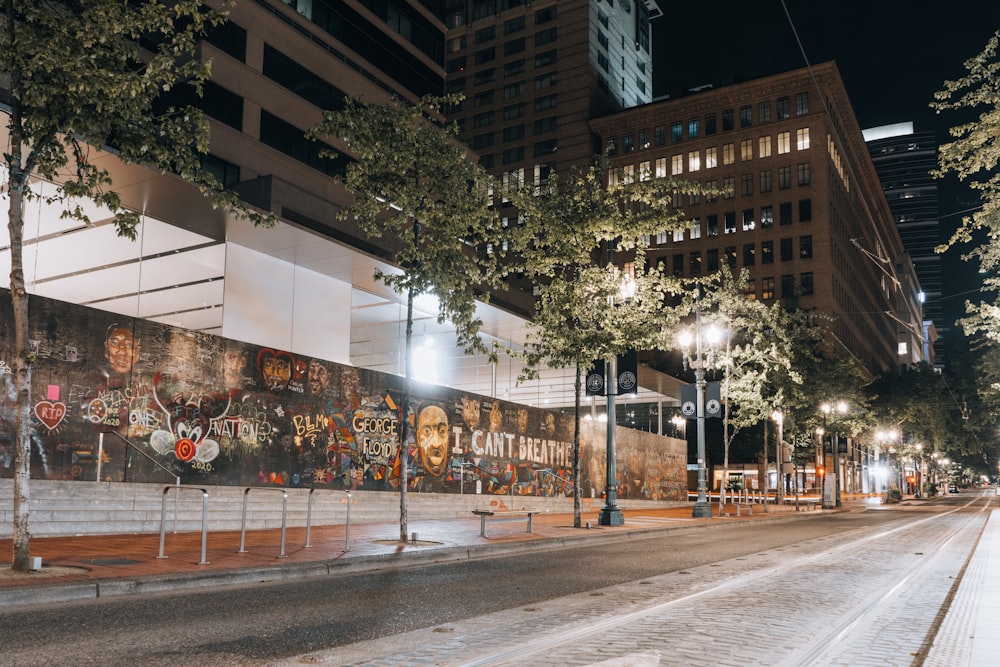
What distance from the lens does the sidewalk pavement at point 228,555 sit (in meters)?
9.26

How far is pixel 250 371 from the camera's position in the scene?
20.3 metres

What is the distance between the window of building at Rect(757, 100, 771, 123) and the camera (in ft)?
301

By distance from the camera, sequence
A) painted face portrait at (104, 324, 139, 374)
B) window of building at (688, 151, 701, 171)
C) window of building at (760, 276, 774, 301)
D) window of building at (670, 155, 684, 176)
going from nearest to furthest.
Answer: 1. painted face portrait at (104, 324, 139, 374)
2. window of building at (760, 276, 774, 301)
3. window of building at (688, 151, 701, 171)
4. window of building at (670, 155, 684, 176)

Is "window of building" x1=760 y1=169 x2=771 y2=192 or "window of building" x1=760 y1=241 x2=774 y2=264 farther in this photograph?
"window of building" x1=760 y1=169 x2=771 y2=192

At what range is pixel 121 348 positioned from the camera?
1728cm

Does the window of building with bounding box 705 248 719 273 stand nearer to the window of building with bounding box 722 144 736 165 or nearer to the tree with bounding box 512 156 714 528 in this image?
the window of building with bounding box 722 144 736 165

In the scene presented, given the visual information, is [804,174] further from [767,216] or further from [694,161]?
[694,161]

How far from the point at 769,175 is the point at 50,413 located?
285 ft

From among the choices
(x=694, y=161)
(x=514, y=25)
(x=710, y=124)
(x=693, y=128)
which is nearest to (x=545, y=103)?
(x=514, y=25)

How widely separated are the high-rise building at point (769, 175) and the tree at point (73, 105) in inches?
3112

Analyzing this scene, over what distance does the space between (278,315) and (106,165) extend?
782 cm

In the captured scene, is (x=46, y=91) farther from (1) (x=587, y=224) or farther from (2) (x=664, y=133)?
(2) (x=664, y=133)

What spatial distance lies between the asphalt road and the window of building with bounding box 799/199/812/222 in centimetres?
8192

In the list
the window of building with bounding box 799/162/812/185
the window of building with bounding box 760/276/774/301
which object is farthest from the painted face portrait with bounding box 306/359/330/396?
the window of building with bounding box 799/162/812/185
